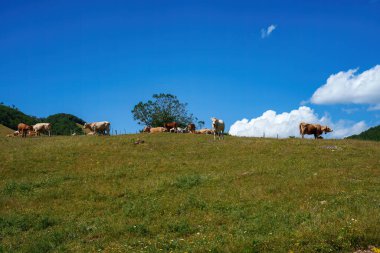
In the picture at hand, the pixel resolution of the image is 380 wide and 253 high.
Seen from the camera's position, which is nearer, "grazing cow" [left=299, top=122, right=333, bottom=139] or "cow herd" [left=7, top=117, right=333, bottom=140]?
"cow herd" [left=7, top=117, right=333, bottom=140]

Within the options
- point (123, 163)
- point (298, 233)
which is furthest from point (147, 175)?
point (298, 233)

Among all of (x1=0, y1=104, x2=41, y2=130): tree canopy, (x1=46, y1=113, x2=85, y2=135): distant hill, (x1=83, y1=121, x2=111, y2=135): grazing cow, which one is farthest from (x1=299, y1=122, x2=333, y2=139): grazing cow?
(x1=0, y1=104, x2=41, y2=130): tree canopy

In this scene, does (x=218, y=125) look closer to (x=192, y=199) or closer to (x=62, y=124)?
(x=192, y=199)

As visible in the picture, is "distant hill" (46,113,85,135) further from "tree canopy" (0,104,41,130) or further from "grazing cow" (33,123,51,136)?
"grazing cow" (33,123,51,136)

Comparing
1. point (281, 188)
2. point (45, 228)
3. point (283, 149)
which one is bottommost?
point (45, 228)

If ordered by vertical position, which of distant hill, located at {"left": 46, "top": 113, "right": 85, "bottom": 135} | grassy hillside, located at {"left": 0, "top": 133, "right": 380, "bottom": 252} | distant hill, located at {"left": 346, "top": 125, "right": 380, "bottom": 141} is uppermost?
distant hill, located at {"left": 46, "top": 113, "right": 85, "bottom": 135}

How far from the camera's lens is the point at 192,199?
1909 cm

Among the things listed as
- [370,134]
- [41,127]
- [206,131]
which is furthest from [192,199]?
[370,134]

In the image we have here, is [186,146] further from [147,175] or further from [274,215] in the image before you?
[274,215]

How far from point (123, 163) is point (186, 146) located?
8422 millimetres

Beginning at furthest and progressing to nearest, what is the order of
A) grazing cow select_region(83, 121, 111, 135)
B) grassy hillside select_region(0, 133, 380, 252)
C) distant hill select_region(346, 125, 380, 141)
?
distant hill select_region(346, 125, 380, 141), grazing cow select_region(83, 121, 111, 135), grassy hillside select_region(0, 133, 380, 252)

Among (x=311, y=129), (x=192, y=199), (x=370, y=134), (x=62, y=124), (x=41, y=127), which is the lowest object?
(x=192, y=199)

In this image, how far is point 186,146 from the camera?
36812mm

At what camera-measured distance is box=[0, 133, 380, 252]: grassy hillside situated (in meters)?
12.9
